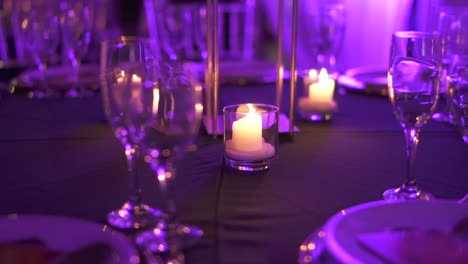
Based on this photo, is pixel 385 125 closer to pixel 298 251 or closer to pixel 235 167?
pixel 235 167

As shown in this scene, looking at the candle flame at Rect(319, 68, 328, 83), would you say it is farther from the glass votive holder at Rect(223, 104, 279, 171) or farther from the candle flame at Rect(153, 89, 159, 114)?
the candle flame at Rect(153, 89, 159, 114)

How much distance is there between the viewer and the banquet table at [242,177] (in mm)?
761

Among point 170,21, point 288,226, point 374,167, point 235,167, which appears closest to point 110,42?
point 235,167

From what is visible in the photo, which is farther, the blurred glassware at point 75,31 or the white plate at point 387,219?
the blurred glassware at point 75,31

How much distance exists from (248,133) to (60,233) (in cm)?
46

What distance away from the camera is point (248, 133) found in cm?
101

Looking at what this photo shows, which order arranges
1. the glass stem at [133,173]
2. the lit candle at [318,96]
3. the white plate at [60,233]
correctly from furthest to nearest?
the lit candle at [318,96] < the glass stem at [133,173] < the white plate at [60,233]

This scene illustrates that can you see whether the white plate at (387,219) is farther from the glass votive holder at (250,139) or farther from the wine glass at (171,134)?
the glass votive holder at (250,139)

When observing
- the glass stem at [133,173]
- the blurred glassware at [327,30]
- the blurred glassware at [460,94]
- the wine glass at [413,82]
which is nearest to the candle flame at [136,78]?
the glass stem at [133,173]

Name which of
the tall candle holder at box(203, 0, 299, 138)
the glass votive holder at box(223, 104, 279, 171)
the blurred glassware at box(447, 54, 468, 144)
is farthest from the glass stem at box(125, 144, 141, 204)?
the blurred glassware at box(447, 54, 468, 144)

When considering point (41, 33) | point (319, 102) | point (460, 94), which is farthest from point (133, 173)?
point (41, 33)

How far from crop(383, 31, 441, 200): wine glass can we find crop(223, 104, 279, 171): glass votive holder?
238mm

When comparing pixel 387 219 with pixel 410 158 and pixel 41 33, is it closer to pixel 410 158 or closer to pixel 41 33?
pixel 410 158

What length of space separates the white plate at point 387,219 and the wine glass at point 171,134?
0.20m
